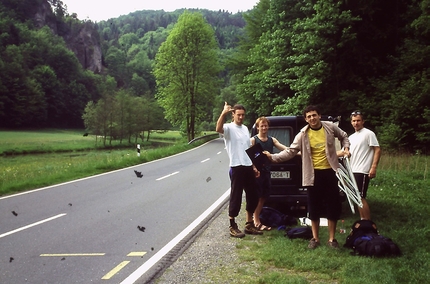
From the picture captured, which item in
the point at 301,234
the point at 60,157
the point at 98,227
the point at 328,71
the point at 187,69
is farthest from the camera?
the point at 187,69

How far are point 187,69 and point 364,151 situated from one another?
41.5 metres

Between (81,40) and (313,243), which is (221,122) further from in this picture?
(81,40)

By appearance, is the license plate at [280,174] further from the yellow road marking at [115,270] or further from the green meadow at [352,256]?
the yellow road marking at [115,270]

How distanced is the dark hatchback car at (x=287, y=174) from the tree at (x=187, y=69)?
39.2 meters

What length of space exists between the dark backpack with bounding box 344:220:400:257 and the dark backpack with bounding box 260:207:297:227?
5.08 ft

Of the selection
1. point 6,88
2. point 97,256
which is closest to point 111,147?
point 6,88

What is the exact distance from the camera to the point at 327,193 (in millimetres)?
5824

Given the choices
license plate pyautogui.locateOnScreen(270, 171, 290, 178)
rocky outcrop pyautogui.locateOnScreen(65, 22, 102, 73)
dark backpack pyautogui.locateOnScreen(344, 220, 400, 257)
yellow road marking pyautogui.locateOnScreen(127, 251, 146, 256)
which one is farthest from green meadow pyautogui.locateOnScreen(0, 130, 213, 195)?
rocky outcrop pyautogui.locateOnScreen(65, 22, 102, 73)

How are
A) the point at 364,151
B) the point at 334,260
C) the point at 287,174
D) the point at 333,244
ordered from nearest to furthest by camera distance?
the point at 334,260, the point at 333,244, the point at 364,151, the point at 287,174

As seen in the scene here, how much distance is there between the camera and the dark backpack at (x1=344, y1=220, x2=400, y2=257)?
5.23 m

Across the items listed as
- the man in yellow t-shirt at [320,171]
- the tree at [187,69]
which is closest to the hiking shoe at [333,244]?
the man in yellow t-shirt at [320,171]

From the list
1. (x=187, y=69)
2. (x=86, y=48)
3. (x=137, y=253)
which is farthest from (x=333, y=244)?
(x=86, y=48)

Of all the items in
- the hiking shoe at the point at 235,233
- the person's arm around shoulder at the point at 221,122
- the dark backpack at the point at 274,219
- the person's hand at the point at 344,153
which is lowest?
the hiking shoe at the point at 235,233

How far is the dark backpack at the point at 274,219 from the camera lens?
716cm
